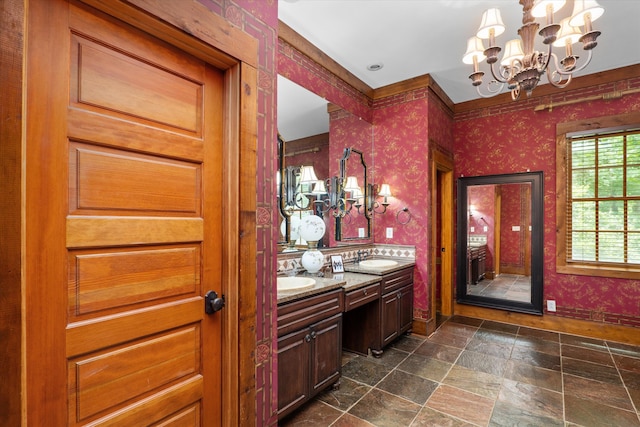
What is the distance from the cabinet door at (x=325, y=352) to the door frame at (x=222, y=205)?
32.5 inches

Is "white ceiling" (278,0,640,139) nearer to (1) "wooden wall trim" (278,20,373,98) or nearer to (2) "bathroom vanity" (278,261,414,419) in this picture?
(1) "wooden wall trim" (278,20,373,98)

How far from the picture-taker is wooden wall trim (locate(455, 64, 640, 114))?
3.42m

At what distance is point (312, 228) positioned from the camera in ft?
9.62

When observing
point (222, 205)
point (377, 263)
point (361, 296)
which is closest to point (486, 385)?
point (361, 296)

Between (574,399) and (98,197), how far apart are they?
335 cm

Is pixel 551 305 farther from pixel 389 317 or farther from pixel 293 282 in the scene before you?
pixel 293 282

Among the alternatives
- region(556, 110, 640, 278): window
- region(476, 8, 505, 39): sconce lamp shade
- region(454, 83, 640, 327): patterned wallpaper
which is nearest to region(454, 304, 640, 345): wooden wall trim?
region(454, 83, 640, 327): patterned wallpaper

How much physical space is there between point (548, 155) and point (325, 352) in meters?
3.71

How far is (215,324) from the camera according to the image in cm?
137

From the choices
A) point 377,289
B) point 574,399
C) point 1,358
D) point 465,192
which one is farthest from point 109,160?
point 465,192

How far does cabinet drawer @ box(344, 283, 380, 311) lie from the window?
2.56 meters

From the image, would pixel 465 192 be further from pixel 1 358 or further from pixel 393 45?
pixel 1 358

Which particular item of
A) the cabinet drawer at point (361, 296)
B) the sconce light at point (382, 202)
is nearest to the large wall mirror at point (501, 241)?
the sconce light at point (382, 202)

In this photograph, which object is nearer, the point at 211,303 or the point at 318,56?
the point at 211,303
